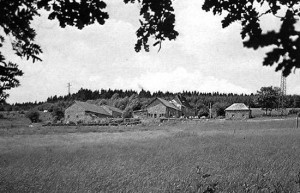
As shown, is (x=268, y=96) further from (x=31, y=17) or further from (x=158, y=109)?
(x=31, y=17)

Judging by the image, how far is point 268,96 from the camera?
89375 mm

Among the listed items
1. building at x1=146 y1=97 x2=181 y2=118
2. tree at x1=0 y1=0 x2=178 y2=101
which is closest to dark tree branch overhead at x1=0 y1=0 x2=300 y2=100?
tree at x1=0 y1=0 x2=178 y2=101

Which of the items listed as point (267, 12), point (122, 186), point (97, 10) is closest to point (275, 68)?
point (267, 12)

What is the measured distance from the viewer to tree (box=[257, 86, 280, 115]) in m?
89.6

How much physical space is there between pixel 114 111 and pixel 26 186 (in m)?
95.4

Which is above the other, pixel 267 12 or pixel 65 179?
pixel 267 12

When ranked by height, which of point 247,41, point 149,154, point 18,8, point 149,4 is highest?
point 149,4

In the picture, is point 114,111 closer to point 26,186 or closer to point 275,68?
point 26,186

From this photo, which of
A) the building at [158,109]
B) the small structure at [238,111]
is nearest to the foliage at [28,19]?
the building at [158,109]

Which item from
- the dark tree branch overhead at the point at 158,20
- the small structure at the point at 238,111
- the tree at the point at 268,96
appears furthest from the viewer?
the small structure at the point at 238,111

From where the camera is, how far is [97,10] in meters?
3.89

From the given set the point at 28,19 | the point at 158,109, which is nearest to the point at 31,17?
the point at 28,19

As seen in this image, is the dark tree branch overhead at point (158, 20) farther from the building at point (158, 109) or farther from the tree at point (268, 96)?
the tree at point (268, 96)

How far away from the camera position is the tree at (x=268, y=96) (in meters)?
89.6
